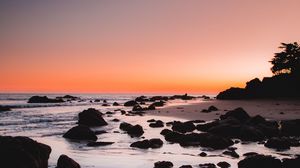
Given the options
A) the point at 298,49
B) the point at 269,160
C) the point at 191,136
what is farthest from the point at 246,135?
the point at 298,49

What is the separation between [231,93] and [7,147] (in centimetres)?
6813

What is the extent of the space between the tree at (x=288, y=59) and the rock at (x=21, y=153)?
6492cm

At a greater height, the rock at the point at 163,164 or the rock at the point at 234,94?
the rock at the point at 234,94

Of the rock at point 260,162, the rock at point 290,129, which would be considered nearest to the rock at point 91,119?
the rock at point 290,129

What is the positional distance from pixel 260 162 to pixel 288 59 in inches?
2441

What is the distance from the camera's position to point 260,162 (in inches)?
463

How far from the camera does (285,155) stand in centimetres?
1423

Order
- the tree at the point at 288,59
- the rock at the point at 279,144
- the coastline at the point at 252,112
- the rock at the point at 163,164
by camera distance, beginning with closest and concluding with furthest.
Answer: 1. the rock at the point at 163,164
2. the rock at the point at 279,144
3. the coastline at the point at 252,112
4. the tree at the point at 288,59

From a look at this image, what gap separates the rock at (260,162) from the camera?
1160 centimetres

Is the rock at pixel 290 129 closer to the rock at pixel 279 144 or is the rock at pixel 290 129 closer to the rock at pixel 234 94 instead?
the rock at pixel 279 144

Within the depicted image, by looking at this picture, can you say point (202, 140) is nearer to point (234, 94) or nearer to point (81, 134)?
point (81, 134)

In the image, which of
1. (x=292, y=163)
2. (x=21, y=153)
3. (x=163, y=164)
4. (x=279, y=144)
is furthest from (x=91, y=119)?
(x=292, y=163)

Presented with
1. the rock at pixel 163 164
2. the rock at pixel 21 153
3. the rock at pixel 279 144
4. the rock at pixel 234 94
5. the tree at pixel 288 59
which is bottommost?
the rock at pixel 163 164

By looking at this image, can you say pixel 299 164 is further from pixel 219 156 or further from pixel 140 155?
pixel 140 155
